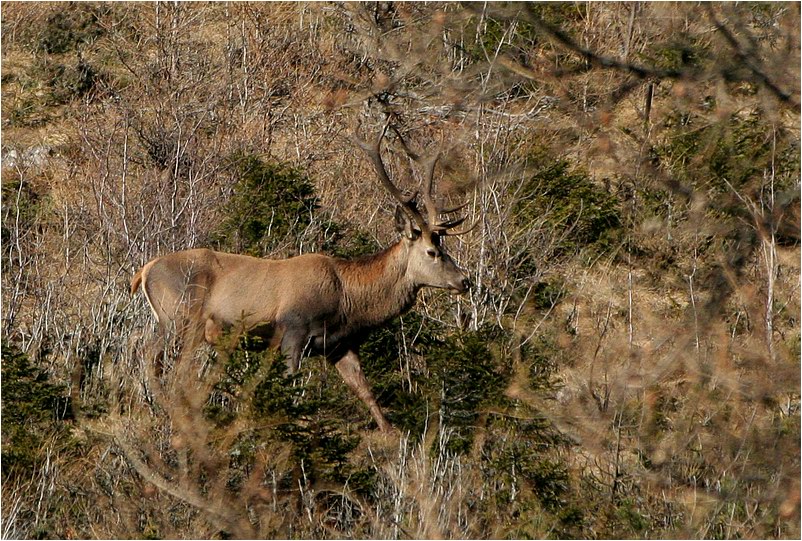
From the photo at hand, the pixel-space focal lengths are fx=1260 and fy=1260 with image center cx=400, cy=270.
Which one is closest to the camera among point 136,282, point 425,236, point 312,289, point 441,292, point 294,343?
point 294,343

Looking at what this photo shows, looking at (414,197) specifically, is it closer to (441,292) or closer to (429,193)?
(429,193)

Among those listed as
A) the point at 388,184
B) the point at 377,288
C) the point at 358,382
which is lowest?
the point at 358,382

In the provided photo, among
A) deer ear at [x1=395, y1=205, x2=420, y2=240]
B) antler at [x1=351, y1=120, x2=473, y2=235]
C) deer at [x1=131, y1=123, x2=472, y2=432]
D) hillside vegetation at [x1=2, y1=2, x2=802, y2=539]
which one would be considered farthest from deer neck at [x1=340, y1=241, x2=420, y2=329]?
antler at [x1=351, y1=120, x2=473, y2=235]

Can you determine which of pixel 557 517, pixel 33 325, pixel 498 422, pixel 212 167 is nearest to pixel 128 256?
pixel 33 325

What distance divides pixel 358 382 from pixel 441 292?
208 centimetres

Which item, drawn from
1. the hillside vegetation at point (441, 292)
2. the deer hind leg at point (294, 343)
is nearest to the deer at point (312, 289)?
the deer hind leg at point (294, 343)

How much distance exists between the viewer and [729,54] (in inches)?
198

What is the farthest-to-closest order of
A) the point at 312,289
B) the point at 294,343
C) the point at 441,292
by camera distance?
the point at 441,292 → the point at 312,289 → the point at 294,343

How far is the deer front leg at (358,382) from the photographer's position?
9.33 m

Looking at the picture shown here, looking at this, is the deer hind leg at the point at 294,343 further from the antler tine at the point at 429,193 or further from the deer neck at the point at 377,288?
the antler tine at the point at 429,193

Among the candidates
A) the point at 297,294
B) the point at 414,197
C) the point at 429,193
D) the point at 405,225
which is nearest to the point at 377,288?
the point at 405,225

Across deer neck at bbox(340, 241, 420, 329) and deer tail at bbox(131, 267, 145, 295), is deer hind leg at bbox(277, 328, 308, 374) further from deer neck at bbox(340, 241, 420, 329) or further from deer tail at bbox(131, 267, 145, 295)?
deer tail at bbox(131, 267, 145, 295)

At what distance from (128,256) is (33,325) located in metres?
1.14

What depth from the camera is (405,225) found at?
10.3 metres
